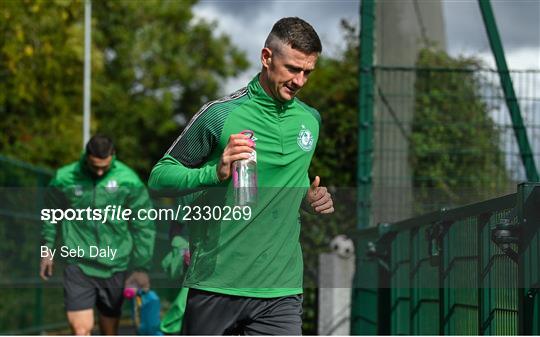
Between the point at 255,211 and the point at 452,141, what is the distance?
6004 millimetres

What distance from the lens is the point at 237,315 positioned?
535 centimetres

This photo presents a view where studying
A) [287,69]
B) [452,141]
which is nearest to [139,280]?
[452,141]

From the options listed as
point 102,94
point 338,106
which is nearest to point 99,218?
point 338,106

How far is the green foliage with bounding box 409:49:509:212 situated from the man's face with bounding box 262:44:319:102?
5.23 m

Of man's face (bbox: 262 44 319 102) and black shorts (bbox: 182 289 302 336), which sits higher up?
man's face (bbox: 262 44 319 102)

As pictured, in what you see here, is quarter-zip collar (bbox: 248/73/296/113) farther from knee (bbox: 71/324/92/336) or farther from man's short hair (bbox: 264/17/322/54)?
knee (bbox: 71/324/92/336)

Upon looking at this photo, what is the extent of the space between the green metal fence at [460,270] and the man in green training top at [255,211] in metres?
0.82

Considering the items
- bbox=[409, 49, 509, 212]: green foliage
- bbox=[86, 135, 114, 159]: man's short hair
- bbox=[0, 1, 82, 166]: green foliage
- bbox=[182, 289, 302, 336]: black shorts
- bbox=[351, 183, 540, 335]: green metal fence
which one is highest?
bbox=[0, 1, 82, 166]: green foliage

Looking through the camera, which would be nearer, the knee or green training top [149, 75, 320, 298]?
green training top [149, 75, 320, 298]

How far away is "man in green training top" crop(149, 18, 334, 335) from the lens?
17.5 feet

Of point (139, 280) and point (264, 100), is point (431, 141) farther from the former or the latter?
point (264, 100)

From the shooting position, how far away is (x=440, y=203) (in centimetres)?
1042

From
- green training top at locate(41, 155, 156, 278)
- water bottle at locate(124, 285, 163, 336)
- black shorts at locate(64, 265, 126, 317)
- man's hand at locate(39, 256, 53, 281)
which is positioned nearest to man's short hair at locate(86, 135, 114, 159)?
green training top at locate(41, 155, 156, 278)

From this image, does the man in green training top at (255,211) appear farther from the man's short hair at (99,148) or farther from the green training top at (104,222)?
the man's short hair at (99,148)
